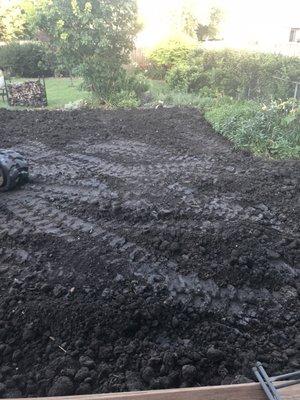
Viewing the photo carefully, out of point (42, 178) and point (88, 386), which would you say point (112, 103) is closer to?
point (42, 178)

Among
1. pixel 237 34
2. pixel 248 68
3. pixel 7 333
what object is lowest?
pixel 7 333

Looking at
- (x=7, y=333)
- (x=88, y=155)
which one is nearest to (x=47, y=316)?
(x=7, y=333)

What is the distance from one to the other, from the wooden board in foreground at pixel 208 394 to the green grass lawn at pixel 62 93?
39.3ft

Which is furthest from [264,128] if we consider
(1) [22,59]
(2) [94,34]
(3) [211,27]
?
(3) [211,27]

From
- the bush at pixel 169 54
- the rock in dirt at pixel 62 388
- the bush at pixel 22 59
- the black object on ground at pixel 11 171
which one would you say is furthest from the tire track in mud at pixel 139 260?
the bush at pixel 22 59

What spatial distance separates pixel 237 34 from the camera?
24750 millimetres

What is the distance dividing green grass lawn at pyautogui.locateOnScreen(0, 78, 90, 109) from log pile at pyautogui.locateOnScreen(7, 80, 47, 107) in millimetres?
338

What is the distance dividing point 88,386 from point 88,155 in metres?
5.47

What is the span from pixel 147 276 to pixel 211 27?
2999cm

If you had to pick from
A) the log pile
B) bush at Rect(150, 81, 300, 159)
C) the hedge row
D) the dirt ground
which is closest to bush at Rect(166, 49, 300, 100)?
the hedge row

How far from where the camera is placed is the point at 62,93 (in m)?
15.6

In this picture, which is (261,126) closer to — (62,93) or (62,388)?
(62,388)

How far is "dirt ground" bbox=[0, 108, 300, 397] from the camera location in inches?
115

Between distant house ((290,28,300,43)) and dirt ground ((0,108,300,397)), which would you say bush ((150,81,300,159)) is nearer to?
dirt ground ((0,108,300,397))
